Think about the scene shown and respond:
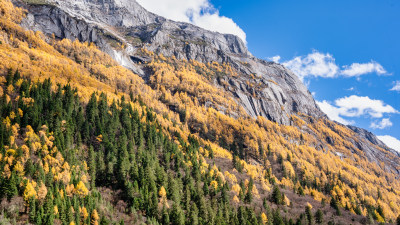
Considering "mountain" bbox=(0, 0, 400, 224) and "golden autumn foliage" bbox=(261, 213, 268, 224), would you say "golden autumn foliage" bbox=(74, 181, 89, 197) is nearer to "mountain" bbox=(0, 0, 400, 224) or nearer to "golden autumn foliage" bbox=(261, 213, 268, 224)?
"mountain" bbox=(0, 0, 400, 224)

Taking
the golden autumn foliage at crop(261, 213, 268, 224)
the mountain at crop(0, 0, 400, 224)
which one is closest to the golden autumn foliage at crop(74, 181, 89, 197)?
the mountain at crop(0, 0, 400, 224)

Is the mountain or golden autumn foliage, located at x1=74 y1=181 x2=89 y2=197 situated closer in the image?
the mountain

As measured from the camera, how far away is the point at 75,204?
2427 inches

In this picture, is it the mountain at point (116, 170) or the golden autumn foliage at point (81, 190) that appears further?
the golden autumn foliage at point (81, 190)

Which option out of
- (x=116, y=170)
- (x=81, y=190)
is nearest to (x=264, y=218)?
(x=116, y=170)

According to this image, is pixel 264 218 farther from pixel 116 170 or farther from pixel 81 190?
pixel 81 190

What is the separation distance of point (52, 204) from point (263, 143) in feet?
524

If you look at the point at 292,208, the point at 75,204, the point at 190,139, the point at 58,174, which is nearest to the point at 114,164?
the point at 58,174

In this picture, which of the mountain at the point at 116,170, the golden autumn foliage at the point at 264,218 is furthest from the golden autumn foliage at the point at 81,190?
the golden autumn foliage at the point at 264,218

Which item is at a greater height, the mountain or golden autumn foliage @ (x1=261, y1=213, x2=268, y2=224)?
the mountain

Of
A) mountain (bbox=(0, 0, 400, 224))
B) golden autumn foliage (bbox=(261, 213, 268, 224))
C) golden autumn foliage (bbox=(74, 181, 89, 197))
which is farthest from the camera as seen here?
golden autumn foliage (bbox=(261, 213, 268, 224))

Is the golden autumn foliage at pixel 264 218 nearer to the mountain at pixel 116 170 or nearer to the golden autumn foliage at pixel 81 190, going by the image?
the mountain at pixel 116 170

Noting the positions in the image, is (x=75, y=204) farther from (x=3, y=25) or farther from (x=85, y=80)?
(x=3, y=25)

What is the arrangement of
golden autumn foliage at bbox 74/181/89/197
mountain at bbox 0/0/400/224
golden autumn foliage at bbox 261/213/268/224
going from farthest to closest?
golden autumn foliage at bbox 261/213/268/224 → golden autumn foliage at bbox 74/181/89/197 → mountain at bbox 0/0/400/224
